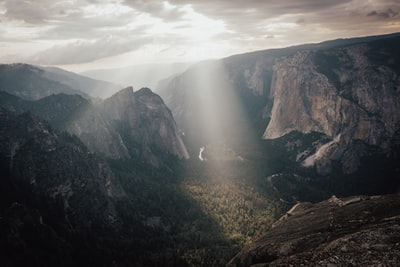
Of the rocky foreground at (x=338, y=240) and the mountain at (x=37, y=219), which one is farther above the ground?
the rocky foreground at (x=338, y=240)

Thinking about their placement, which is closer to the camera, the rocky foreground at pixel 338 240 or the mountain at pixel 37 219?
the rocky foreground at pixel 338 240

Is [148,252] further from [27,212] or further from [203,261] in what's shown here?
[27,212]

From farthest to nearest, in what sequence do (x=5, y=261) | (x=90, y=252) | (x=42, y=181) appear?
(x=42, y=181), (x=90, y=252), (x=5, y=261)

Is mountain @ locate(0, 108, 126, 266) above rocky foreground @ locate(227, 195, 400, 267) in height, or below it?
below

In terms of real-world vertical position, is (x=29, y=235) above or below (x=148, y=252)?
above

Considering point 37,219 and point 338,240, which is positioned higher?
point 338,240

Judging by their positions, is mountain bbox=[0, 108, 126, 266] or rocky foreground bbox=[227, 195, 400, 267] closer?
rocky foreground bbox=[227, 195, 400, 267]

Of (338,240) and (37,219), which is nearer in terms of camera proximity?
(338,240)

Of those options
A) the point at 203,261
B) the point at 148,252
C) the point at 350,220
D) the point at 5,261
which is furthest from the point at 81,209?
the point at 350,220
